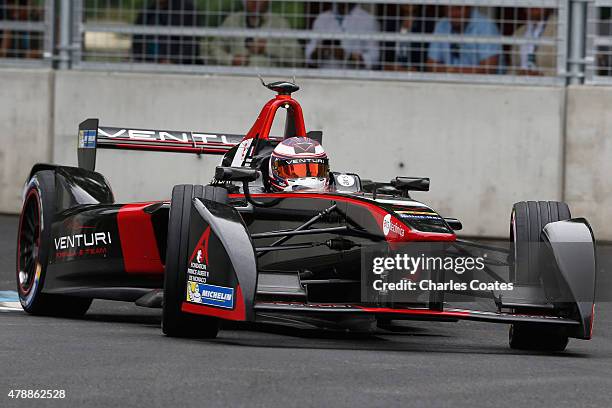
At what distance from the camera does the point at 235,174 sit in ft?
25.6

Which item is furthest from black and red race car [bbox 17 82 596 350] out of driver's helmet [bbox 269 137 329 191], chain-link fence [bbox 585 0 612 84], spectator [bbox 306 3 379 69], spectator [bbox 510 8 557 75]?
chain-link fence [bbox 585 0 612 84]

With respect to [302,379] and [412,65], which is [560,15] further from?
[302,379]

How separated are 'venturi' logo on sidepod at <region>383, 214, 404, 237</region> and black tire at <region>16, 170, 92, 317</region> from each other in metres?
2.50

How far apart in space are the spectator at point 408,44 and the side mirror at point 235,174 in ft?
22.2

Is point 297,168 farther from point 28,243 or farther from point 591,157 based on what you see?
point 591,157

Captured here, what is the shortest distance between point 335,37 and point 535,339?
7.53 metres

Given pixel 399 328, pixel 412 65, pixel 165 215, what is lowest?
pixel 399 328

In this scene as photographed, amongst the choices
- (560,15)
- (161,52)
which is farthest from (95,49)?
(560,15)

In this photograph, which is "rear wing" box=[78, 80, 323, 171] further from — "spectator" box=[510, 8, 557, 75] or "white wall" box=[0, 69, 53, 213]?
"spectator" box=[510, 8, 557, 75]

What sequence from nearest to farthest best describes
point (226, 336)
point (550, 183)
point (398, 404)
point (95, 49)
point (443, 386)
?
point (398, 404)
point (443, 386)
point (226, 336)
point (550, 183)
point (95, 49)

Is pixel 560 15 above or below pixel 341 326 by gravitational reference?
above

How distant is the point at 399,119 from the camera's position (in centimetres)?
1427

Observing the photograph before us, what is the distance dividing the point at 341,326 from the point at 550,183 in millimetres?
6685

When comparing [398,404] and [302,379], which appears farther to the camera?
[302,379]
